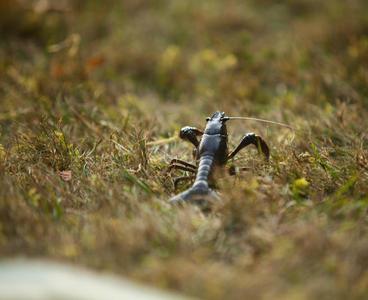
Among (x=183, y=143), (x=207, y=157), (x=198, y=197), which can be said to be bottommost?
(x=198, y=197)

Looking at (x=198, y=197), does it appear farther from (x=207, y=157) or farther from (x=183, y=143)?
(x=183, y=143)

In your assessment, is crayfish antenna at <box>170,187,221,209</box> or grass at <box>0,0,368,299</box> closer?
grass at <box>0,0,368,299</box>

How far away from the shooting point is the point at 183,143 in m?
4.77

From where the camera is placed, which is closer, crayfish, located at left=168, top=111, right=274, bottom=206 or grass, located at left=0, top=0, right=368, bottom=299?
grass, located at left=0, top=0, right=368, bottom=299

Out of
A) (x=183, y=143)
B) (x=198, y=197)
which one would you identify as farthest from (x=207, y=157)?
(x=183, y=143)

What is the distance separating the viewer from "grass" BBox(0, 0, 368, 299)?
2.75m

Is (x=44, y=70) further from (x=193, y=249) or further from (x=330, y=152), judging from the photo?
(x=193, y=249)

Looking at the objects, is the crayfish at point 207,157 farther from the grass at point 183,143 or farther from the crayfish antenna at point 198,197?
the grass at point 183,143

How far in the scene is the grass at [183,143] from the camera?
275 cm

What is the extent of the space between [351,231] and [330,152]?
1.33 meters

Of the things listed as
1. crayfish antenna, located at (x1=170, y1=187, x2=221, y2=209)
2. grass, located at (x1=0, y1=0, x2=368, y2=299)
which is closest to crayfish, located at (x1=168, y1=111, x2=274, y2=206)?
crayfish antenna, located at (x1=170, y1=187, x2=221, y2=209)

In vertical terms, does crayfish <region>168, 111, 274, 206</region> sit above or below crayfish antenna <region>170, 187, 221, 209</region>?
above

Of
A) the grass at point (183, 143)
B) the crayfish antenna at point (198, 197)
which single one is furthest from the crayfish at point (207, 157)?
the grass at point (183, 143)

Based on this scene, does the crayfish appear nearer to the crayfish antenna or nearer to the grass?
the crayfish antenna
